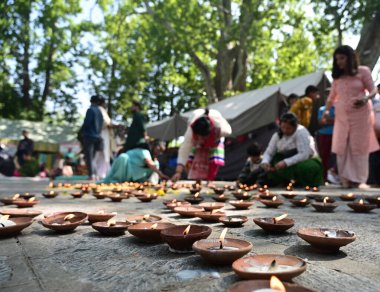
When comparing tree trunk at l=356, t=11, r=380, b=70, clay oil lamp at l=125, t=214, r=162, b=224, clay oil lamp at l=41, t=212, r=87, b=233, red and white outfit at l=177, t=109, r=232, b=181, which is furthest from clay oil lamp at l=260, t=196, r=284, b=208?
tree trunk at l=356, t=11, r=380, b=70

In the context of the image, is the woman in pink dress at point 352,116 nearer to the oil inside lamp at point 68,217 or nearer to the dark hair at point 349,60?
the dark hair at point 349,60

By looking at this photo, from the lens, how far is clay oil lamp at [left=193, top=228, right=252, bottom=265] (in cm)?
123

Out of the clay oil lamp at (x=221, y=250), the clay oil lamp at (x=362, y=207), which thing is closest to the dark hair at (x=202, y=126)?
the clay oil lamp at (x=362, y=207)

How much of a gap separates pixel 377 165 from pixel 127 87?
21391 mm

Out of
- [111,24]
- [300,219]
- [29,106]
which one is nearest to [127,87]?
[111,24]

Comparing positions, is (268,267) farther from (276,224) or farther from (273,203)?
(273,203)

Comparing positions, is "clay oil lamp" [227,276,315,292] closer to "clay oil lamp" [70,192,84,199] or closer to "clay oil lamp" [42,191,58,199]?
"clay oil lamp" [70,192,84,199]

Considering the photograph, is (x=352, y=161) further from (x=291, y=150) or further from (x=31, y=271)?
(x=31, y=271)

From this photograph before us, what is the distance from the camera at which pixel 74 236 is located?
6.07ft

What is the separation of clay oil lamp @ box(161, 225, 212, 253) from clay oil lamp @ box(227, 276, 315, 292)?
0.50 m

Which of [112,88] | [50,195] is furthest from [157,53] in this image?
[50,195]

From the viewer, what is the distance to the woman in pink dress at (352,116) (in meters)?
5.16

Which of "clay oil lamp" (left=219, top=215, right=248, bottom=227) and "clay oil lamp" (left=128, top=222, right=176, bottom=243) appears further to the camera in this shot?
"clay oil lamp" (left=219, top=215, right=248, bottom=227)

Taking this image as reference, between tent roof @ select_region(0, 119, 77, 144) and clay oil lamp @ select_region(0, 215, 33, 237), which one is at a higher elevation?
tent roof @ select_region(0, 119, 77, 144)
